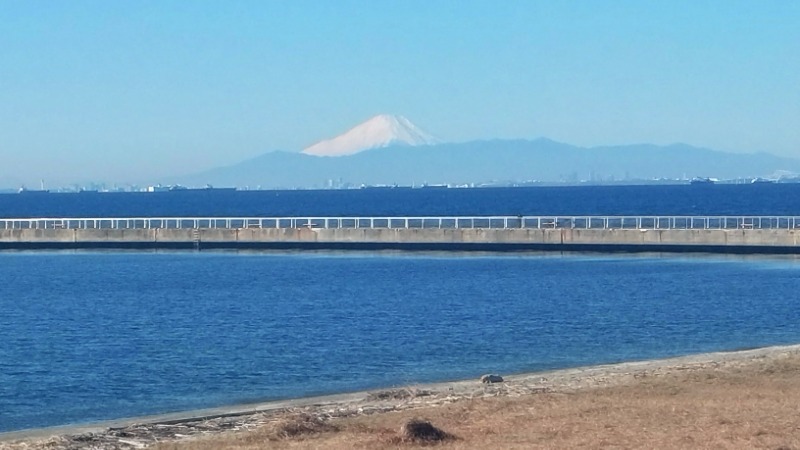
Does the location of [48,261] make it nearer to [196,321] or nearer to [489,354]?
[196,321]

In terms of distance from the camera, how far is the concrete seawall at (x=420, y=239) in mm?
62438

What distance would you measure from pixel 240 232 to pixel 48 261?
36.2ft

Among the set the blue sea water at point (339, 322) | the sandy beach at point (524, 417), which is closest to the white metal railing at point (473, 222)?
the blue sea water at point (339, 322)

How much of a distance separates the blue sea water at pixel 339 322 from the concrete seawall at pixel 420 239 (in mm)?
1557

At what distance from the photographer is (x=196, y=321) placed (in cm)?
3934

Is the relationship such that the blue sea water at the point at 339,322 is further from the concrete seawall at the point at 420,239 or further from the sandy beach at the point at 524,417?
the sandy beach at the point at 524,417

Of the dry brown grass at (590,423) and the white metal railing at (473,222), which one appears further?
the white metal railing at (473,222)

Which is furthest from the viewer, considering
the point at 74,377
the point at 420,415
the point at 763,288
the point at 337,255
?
the point at 337,255

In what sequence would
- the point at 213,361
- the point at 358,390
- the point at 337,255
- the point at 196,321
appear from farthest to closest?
the point at 337,255
the point at 196,321
the point at 213,361
the point at 358,390

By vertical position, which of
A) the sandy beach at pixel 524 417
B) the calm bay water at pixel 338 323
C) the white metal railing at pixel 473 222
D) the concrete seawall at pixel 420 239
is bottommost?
the calm bay water at pixel 338 323

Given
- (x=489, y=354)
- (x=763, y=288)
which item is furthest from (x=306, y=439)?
(x=763, y=288)

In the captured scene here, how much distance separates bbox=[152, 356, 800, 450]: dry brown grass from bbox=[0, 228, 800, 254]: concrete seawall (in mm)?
42429

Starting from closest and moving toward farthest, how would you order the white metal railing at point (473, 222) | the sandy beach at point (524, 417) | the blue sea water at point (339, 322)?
1. the sandy beach at point (524, 417)
2. the blue sea water at point (339, 322)
3. the white metal railing at point (473, 222)

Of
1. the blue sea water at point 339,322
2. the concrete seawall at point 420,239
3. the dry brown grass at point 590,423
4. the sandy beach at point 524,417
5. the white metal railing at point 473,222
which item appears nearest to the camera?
the dry brown grass at point 590,423
